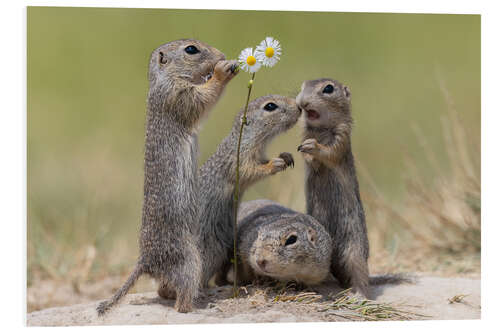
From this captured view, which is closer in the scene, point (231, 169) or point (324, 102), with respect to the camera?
point (231, 169)

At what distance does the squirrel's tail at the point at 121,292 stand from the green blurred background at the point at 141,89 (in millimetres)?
1255

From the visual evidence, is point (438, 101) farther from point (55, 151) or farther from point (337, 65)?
point (55, 151)

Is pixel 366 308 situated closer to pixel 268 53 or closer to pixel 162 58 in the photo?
pixel 268 53

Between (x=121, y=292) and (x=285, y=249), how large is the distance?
1.27 m

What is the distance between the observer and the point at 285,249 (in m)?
4.88

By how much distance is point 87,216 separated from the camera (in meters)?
7.62

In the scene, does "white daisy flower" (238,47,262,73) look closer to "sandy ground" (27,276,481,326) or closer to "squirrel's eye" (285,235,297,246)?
"squirrel's eye" (285,235,297,246)

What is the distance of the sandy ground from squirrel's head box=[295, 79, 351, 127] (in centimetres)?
144

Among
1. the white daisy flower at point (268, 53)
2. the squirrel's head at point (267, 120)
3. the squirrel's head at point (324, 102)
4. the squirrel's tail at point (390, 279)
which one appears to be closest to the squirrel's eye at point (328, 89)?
the squirrel's head at point (324, 102)

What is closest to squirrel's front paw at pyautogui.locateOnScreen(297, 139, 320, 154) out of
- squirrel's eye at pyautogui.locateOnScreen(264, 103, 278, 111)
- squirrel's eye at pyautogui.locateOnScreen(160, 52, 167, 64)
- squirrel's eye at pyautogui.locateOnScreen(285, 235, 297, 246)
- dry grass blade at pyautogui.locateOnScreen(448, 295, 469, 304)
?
squirrel's eye at pyautogui.locateOnScreen(264, 103, 278, 111)

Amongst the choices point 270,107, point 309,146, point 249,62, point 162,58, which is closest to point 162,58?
point 162,58

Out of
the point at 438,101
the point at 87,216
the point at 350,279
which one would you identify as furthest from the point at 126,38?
the point at 438,101

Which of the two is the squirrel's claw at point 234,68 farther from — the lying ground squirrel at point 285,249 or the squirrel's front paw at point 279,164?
the lying ground squirrel at point 285,249

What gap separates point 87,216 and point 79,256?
0.67 metres
